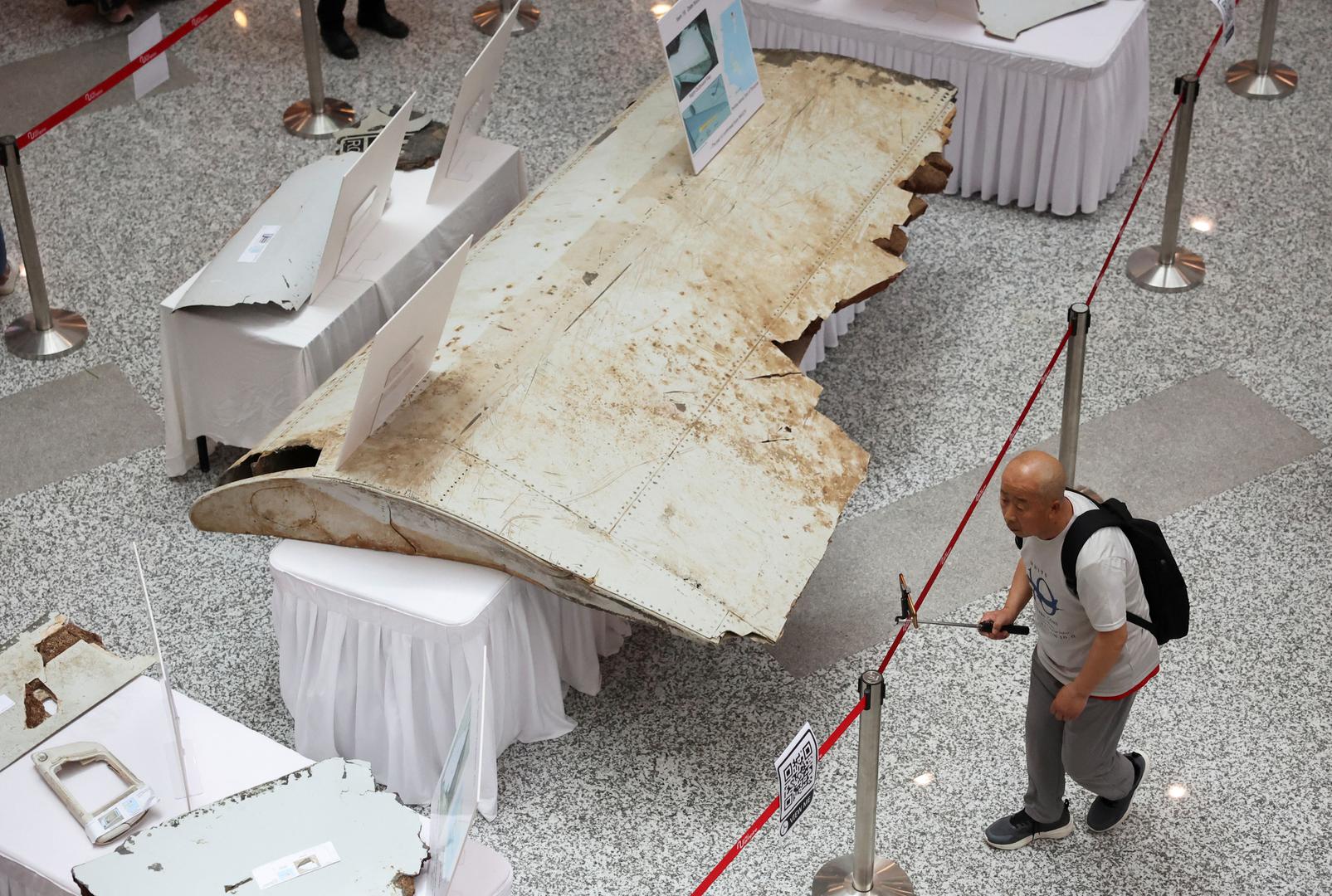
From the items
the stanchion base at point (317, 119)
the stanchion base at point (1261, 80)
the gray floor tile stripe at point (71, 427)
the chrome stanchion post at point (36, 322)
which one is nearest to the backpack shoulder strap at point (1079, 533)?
the gray floor tile stripe at point (71, 427)

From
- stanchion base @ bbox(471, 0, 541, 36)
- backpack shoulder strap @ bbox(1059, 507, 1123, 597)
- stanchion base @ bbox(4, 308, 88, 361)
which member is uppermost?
backpack shoulder strap @ bbox(1059, 507, 1123, 597)

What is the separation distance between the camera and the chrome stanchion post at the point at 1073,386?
4.01 m

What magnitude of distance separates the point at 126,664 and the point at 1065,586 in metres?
2.12

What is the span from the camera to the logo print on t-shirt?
312cm

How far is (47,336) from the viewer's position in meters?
5.25

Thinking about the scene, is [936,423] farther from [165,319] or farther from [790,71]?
[165,319]

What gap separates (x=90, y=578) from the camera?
439 cm

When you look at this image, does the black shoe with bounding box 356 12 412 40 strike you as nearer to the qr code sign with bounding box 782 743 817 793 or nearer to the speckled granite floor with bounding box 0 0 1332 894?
the speckled granite floor with bounding box 0 0 1332 894

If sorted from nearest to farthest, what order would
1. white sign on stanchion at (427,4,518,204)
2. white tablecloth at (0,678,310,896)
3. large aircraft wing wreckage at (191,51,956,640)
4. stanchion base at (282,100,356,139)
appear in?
white tablecloth at (0,678,310,896), large aircraft wing wreckage at (191,51,956,640), white sign on stanchion at (427,4,518,204), stanchion base at (282,100,356,139)

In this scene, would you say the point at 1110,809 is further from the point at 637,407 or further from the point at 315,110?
the point at 315,110

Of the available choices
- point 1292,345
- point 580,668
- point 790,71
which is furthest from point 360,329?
point 1292,345

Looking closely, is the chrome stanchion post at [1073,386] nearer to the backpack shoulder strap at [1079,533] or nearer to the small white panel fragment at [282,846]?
the backpack shoulder strap at [1079,533]

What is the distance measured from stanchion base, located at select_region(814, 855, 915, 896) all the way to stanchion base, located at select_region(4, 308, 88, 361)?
10.7 ft

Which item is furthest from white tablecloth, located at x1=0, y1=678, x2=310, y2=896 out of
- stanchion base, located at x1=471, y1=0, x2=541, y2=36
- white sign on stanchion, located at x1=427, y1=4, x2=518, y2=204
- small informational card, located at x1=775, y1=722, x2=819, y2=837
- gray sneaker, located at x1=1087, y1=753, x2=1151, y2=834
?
stanchion base, located at x1=471, y1=0, x2=541, y2=36
